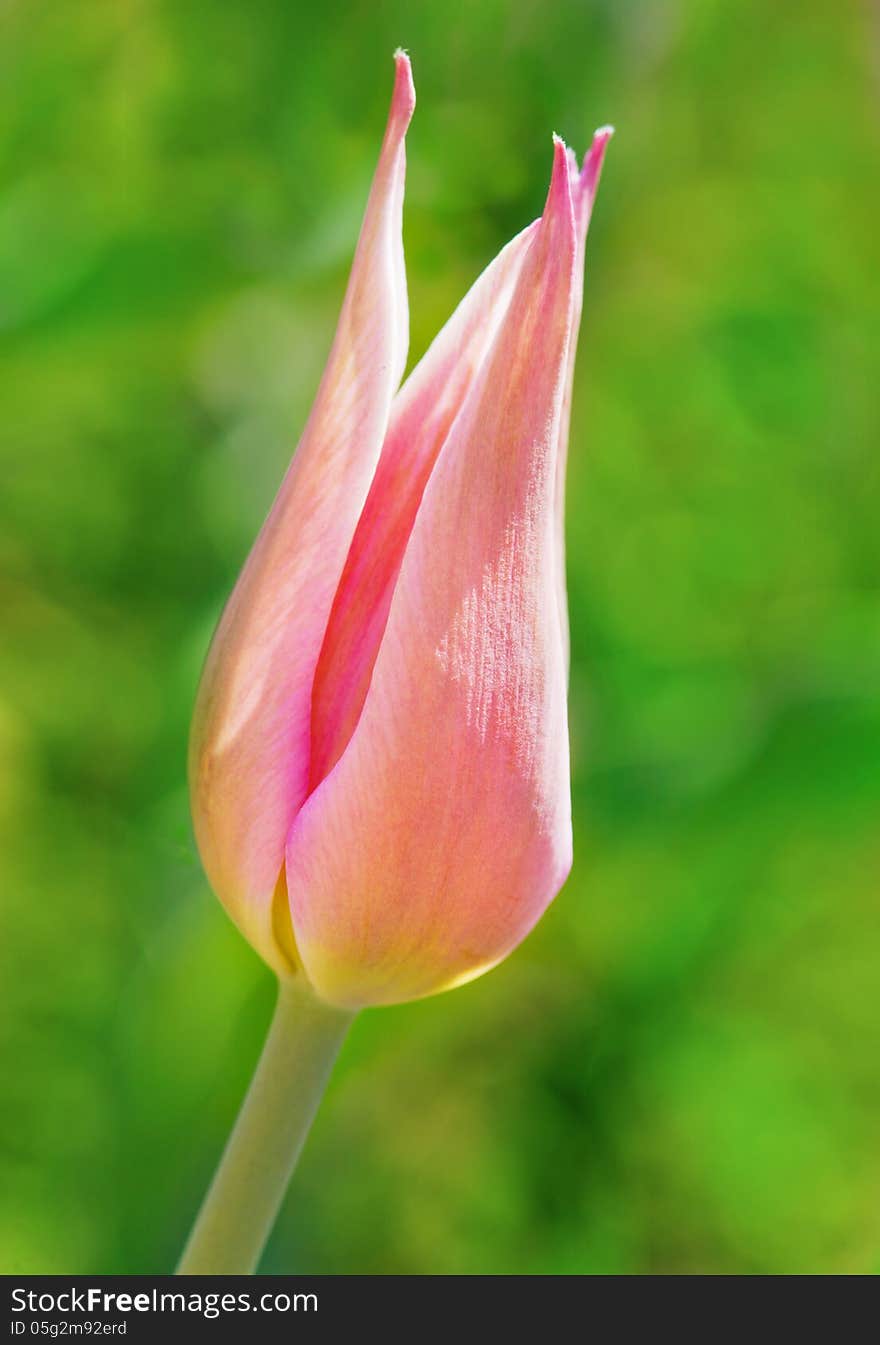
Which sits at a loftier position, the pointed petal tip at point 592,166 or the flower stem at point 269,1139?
the pointed petal tip at point 592,166

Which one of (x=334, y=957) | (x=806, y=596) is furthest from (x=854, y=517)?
(x=334, y=957)

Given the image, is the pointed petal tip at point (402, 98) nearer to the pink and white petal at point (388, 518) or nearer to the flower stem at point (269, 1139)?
the pink and white petal at point (388, 518)

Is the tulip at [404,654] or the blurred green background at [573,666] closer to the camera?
the tulip at [404,654]

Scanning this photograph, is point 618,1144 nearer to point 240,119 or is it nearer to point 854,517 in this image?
point 854,517

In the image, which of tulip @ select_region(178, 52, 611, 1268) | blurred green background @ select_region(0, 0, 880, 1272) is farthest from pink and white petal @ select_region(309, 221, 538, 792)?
blurred green background @ select_region(0, 0, 880, 1272)

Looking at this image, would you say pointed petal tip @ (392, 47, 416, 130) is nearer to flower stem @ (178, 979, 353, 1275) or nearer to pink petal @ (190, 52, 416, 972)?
pink petal @ (190, 52, 416, 972)

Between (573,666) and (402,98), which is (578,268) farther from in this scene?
(573,666)

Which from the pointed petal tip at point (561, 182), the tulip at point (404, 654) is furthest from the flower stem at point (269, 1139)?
the pointed petal tip at point (561, 182)
